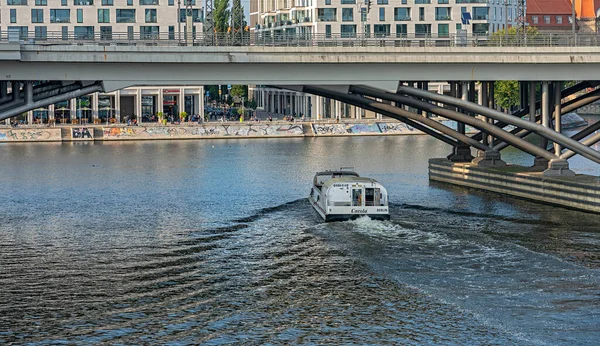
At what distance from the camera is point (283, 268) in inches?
2206

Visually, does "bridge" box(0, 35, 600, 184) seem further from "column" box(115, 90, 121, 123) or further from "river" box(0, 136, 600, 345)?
"column" box(115, 90, 121, 123)

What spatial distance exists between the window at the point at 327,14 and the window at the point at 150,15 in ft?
90.4

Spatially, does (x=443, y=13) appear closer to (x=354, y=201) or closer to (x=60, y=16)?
(x=60, y=16)

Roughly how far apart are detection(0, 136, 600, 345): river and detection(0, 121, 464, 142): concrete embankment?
61833 millimetres

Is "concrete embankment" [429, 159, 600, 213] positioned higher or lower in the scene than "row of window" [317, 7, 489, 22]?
lower

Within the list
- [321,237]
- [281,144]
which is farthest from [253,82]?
[281,144]

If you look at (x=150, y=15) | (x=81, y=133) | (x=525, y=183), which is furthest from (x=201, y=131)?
(x=525, y=183)

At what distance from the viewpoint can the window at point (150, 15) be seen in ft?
537

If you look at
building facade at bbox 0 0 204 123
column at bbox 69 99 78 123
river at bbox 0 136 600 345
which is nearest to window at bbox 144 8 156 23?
building facade at bbox 0 0 204 123

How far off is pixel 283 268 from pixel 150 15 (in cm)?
11323

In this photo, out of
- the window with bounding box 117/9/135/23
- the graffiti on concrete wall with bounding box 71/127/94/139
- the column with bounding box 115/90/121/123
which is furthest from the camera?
the column with bounding box 115/90/121/123

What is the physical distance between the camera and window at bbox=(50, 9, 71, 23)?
162000mm

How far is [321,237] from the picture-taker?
213ft

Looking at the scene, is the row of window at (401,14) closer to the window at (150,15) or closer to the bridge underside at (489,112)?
the window at (150,15)
